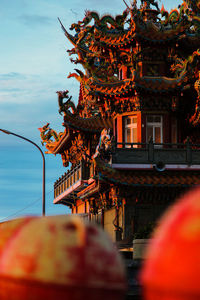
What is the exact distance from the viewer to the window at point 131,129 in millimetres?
31766

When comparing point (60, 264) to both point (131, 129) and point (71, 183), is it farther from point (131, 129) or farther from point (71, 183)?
point (71, 183)

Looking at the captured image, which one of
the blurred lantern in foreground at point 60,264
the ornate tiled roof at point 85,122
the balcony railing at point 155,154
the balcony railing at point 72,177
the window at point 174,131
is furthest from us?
the balcony railing at point 72,177

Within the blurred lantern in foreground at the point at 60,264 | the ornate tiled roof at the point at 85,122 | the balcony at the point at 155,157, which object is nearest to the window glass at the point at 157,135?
the balcony at the point at 155,157

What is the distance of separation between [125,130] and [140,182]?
435 cm

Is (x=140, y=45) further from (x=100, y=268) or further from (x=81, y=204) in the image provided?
(x=100, y=268)

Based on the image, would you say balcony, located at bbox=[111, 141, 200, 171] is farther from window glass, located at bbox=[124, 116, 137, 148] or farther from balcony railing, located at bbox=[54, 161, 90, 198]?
balcony railing, located at bbox=[54, 161, 90, 198]

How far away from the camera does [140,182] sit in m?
28.9

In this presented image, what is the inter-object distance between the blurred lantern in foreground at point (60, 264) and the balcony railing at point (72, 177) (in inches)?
1298

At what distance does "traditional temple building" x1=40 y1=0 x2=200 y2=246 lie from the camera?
96.7ft

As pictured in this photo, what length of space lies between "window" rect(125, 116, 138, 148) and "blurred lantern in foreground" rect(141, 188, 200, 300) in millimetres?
28674

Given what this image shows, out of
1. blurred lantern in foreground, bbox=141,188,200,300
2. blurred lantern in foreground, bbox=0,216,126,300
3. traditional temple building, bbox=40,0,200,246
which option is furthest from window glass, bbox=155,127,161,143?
blurred lantern in foreground, bbox=141,188,200,300

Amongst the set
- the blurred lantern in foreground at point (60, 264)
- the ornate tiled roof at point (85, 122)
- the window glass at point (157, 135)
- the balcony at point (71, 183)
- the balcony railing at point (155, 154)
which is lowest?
the blurred lantern in foreground at point (60, 264)

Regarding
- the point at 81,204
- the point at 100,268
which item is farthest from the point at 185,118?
the point at 100,268

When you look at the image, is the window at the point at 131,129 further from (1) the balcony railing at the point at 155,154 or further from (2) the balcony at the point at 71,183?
(2) the balcony at the point at 71,183
